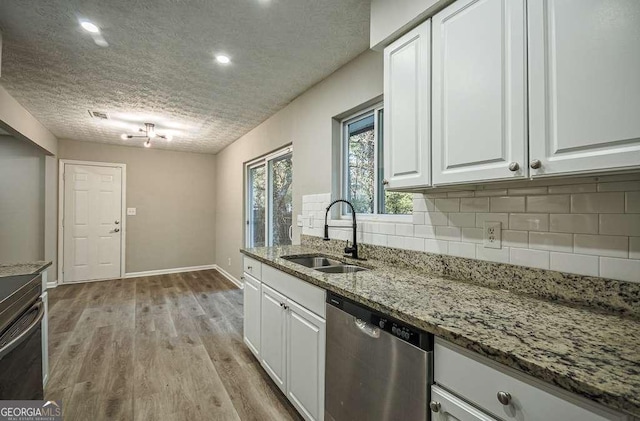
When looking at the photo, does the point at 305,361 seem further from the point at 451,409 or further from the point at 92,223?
the point at 92,223

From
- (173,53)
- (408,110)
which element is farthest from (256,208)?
(408,110)

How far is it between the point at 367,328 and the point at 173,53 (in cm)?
237

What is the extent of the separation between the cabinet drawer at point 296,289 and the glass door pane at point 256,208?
238 centimetres

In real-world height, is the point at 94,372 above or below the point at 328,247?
below

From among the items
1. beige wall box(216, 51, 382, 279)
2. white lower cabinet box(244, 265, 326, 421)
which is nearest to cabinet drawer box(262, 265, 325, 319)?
white lower cabinet box(244, 265, 326, 421)

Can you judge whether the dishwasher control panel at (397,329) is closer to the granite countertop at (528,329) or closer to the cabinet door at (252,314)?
the granite countertop at (528,329)

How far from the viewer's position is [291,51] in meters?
2.29

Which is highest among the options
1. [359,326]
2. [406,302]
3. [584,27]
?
[584,27]

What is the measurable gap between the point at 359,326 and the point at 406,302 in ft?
0.80

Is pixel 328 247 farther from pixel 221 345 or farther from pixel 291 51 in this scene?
pixel 291 51

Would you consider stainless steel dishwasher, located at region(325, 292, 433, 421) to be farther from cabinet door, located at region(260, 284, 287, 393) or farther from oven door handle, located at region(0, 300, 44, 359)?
oven door handle, located at region(0, 300, 44, 359)

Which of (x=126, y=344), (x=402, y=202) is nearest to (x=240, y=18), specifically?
(x=402, y=202)

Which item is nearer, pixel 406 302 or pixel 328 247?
pixel 406 302

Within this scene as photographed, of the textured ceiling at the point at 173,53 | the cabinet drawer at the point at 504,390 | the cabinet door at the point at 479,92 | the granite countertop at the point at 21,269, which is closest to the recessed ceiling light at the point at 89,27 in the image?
the textured ceiling at the point at 173,53
